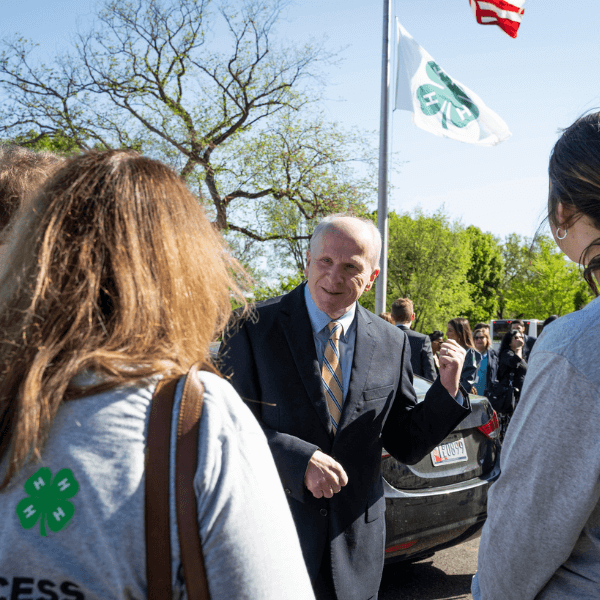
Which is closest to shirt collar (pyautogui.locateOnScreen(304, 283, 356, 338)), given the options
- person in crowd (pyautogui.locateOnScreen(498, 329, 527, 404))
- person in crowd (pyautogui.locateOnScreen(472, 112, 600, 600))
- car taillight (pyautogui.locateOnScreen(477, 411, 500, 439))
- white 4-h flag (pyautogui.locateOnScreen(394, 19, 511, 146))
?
person in crowd (pyautogui.locateOnScreen(472, 112, 600, 600))

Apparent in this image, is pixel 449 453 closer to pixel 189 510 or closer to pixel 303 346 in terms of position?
pixel 303 346

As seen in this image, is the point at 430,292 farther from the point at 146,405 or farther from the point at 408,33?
the point at 146,405

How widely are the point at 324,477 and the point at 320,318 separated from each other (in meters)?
0.75

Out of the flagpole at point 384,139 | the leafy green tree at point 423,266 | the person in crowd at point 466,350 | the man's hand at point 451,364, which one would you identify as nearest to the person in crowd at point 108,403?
the man's hand at point 451,364

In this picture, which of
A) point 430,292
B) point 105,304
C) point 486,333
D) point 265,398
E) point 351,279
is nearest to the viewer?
point 105,304

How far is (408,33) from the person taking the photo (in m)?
9.06

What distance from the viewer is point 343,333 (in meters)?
2.53

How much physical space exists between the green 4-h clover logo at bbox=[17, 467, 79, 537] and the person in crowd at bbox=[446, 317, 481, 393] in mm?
7678

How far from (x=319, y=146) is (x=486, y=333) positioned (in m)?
9.10

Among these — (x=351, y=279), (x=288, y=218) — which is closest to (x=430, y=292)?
(x=288, y=218)

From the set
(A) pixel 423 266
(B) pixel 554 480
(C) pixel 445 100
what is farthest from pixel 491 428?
(A) pixel 423 266

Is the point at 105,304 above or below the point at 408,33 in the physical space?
below

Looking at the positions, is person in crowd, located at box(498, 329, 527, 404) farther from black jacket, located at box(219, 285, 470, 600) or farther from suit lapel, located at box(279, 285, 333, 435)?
suit lapel, located at box(279, 285, 333, 435)

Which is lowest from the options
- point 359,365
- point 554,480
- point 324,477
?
point 324,477
